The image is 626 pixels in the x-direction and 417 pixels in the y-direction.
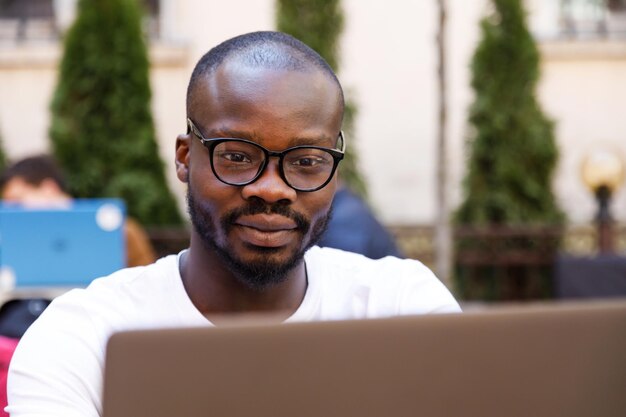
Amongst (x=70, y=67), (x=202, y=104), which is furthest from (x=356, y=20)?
(x=202, y=104)

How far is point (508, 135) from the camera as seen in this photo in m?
8.07

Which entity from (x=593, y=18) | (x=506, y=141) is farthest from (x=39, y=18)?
(x=593, y=18)

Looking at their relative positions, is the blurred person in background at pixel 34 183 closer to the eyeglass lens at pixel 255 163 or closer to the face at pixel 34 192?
the face at pixel 34 192

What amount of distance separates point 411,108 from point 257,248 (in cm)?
732

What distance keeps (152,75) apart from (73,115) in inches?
30.8

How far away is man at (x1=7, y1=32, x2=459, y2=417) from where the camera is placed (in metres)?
1.25

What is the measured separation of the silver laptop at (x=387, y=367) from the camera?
0.87 meters

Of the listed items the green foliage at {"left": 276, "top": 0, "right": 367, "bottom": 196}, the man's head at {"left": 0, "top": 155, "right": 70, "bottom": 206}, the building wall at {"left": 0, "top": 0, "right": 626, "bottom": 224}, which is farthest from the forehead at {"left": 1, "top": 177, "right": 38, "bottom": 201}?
the building wall at {"left": 0, "top": 0, "right": 626, "bottom": 224}

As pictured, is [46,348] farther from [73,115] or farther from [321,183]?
[73,115]

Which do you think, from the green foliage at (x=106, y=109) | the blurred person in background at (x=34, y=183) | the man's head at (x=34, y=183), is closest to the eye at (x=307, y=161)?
the blurred person in background at (x=34, y=183)

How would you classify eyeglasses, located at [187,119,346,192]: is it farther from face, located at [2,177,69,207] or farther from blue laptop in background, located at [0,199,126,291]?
face, located at [2,177,69,207]

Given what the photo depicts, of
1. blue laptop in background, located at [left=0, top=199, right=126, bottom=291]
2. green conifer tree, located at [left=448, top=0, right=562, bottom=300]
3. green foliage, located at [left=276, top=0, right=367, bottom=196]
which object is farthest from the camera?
green conifer tree, located at [left=448, top=0, right=562, bottom=300]

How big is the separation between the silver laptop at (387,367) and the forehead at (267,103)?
0.47 metres

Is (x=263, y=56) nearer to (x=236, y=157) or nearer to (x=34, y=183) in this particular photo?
(x=236, y=157)
